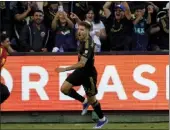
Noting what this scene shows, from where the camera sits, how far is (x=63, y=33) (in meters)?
11.9

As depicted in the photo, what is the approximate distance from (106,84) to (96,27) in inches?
50.1

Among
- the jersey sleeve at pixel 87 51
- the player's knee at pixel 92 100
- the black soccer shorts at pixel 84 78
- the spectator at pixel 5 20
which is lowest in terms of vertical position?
the player's knee at pixel 92 100

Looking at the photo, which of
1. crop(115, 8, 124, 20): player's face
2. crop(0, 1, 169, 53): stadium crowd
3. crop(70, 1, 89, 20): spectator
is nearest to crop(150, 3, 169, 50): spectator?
crop(0, 1, 169, 53): stadium crowd

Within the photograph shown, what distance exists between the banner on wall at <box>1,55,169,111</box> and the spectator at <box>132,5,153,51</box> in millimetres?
390

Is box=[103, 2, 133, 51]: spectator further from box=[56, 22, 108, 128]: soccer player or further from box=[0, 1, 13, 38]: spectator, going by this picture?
box=[0, 1, 13, 38]: spectator

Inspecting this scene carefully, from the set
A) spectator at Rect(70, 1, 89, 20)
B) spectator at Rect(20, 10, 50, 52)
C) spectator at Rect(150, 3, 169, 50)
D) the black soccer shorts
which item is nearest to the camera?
the black soccer shorts

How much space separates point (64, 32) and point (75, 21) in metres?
0.42

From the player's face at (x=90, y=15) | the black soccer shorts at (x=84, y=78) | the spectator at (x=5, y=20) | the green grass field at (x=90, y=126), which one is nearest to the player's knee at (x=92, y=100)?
the black soccer shorts at (x=84, y=78)

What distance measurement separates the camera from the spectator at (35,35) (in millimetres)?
11875

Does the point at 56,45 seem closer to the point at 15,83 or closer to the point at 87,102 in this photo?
the point at 15,83

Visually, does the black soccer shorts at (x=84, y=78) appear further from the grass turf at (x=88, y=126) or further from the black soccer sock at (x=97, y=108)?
the grass turf at (x=88, y=126)

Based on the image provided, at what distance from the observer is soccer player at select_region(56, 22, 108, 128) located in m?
9.82

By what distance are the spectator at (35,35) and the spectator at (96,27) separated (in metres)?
0.70

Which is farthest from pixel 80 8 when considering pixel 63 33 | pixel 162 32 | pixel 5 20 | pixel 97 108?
pixel 97 108
